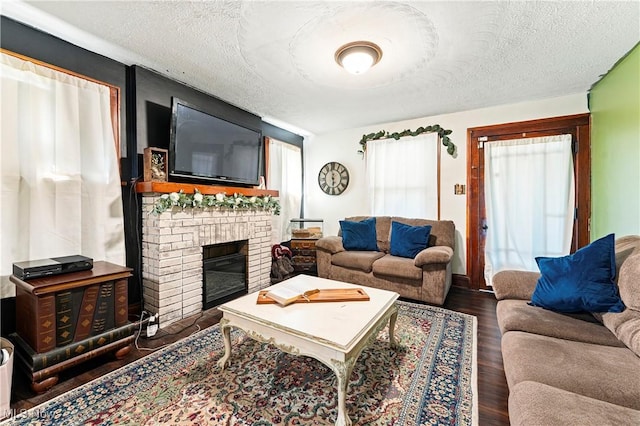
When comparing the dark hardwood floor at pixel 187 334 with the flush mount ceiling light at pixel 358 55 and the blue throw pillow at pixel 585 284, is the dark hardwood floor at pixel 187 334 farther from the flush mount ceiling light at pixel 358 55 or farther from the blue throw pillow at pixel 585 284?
the flush mount ceiling light at pixel 358 55

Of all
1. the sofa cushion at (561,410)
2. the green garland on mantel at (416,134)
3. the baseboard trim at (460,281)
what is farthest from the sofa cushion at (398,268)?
the sofa cushion at (561,410)

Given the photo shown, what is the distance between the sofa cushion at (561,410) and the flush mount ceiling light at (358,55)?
231 cm

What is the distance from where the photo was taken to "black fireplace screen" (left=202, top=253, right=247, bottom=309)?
2.88 metres

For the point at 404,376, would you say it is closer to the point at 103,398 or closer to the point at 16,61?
the point at 103,398

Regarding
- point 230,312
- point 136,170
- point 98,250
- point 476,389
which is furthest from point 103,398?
point 476,389

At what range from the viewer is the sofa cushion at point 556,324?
1430 mm

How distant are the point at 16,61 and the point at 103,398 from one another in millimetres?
2377

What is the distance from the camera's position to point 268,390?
5.23 feet

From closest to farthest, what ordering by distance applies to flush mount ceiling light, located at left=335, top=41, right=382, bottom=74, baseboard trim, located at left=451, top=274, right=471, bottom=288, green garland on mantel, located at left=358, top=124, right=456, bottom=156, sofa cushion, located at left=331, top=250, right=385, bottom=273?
flush mount ceiling light, located at left=335, top=41, right=382, bottom=74, sofa cushion, located at left=331, top=250, right=385, bottom=273, baseboard trim, located at left=451, top=274, right=471, bottom=288, green garland on mantel, located at left=358, top=124, right=456, bottom=156

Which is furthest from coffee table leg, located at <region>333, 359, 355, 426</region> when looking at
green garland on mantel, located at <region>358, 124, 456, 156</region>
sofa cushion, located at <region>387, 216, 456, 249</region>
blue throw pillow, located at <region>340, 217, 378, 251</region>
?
green garland on mantel, located at <region>358, 124, 456, 156</region>

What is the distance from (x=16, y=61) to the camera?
1885 mm

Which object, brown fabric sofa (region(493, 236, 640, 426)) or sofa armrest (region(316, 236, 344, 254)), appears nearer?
brown fabric sofa (region(493, 236, 640, 426))

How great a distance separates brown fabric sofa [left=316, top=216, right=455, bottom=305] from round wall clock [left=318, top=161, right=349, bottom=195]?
1.00 metres

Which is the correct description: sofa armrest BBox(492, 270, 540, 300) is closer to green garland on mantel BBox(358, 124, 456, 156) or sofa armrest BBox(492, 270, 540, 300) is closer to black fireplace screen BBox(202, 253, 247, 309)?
green garland on mantel BBox(358, 124, 456, 156)
